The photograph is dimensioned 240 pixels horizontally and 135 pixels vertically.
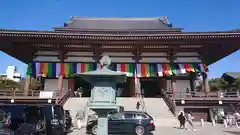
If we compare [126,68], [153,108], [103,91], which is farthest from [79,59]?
[103,91]

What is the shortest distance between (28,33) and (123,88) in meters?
11.4

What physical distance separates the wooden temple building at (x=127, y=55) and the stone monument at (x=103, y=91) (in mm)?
11692

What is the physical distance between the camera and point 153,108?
16531mm

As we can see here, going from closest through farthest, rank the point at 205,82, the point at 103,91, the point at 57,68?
the point at 103,91, the point at 205,82, the point at 57,68

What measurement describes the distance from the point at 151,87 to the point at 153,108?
21.3 feet

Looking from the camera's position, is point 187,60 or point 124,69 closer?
point 124,69

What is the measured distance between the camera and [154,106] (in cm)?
1694

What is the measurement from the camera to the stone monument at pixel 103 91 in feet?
21.1

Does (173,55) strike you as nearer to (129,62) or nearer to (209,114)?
(129,62)

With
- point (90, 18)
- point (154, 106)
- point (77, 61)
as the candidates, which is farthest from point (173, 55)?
point (90, 18)

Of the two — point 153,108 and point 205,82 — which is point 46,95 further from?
point 205,82

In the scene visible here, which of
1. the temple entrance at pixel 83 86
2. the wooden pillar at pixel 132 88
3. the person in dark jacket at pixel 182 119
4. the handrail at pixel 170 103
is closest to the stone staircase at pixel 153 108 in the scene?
the handrail at pixel 170 103

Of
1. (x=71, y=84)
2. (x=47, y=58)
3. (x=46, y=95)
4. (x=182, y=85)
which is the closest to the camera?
(x=46, y=95)

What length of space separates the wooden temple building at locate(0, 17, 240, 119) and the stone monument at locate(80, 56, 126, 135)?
11.7 meters
